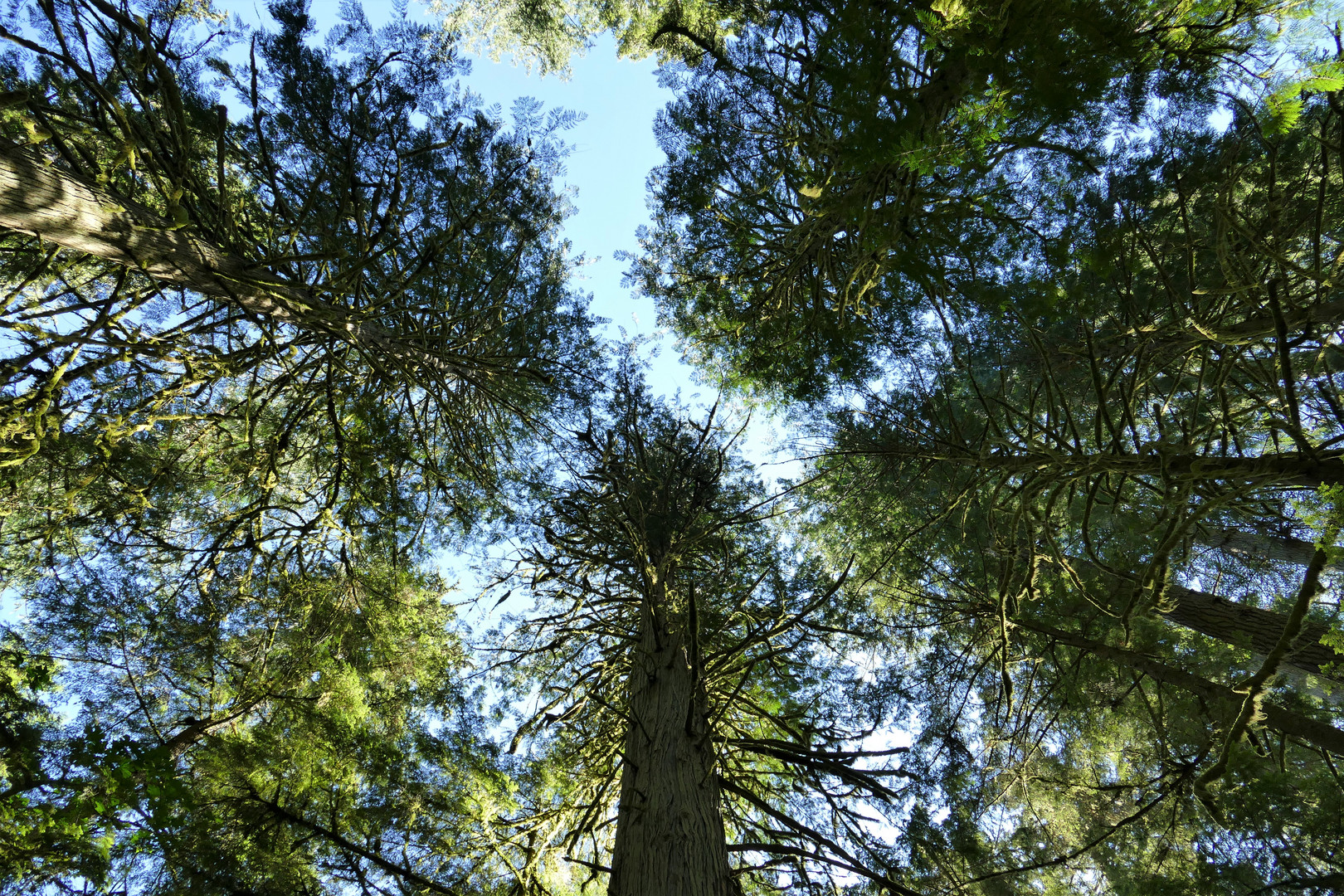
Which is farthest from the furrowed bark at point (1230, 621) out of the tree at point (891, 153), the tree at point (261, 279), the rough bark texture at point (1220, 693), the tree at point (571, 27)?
the tree at point (571, 27)

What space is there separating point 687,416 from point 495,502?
1.76m

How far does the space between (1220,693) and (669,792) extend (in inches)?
87.6

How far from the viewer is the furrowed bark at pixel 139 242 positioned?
194 centimetres

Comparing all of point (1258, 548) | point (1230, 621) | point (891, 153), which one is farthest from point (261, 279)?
point (1258, 548)

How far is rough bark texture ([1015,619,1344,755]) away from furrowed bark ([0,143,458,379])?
3271 mm

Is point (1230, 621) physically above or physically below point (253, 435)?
below

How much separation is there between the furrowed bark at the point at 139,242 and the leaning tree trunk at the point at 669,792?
2.05m

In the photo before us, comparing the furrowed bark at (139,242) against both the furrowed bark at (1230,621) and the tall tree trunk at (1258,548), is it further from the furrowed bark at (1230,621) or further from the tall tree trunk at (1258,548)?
the tall tree trunk at (1258,548)

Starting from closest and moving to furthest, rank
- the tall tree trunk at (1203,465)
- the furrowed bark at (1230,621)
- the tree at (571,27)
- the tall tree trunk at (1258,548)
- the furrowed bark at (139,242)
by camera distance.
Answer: the tall tree trunk at (1203,465) < the furrowed bark at (139,242) < the furrowed bark at (1230,621) < the tree at (571,27) < the tall tree trunk at (1258,548)

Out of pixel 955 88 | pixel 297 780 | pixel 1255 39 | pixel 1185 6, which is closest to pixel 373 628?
pixel 297 780

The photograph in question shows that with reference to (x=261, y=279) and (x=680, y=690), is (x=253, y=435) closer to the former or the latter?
(x=261, y=279)

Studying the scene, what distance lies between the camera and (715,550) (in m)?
4.46

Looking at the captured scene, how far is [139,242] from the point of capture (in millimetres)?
2250

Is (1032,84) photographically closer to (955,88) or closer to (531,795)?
(955,88)
